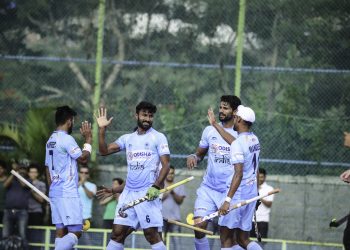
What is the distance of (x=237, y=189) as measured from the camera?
16109 mm

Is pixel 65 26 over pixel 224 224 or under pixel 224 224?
over

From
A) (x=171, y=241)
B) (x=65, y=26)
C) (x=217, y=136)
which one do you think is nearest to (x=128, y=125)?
(x=65, y=26)

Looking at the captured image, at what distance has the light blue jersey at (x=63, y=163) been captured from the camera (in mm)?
17141

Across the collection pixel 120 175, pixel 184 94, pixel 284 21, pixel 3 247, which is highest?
pixel 284 21

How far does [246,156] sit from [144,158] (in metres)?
1.55

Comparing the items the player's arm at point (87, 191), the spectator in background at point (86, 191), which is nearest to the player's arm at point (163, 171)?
the spectator in background at point (86, 191)

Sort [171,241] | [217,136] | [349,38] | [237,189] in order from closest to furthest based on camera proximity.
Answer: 1. [237,189]
2. [217,136]
3. [171,241]
4. [349,38]

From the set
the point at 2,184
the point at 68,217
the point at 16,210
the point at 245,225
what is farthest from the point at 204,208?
the point at 2,184

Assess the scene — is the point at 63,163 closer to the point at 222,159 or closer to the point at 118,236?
the point at 118,236

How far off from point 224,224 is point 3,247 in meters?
6.89

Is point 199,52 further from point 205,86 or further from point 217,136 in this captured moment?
point 217,136

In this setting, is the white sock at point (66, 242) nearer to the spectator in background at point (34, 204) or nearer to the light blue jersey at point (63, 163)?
the light blue jersey at point (63, 163)

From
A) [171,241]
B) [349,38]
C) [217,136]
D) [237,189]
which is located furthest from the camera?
[349,38]

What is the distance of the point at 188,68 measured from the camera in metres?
24.6
